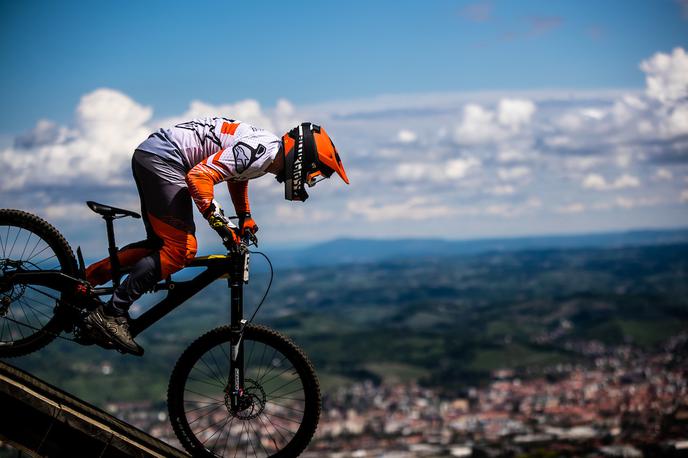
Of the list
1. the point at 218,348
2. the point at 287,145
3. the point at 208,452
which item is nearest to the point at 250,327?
the point at 218,348

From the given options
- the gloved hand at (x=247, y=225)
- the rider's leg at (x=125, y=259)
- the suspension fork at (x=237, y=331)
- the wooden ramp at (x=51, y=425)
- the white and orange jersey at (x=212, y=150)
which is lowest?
the wooden ramp at (x=51, y=425)

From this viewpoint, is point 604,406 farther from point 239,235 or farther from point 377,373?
point 239,235

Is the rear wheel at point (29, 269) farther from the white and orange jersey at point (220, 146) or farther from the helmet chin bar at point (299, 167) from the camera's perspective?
the helmet chin bar at point (299, 167)

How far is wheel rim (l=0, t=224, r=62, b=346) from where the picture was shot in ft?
23.7

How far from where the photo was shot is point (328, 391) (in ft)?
563

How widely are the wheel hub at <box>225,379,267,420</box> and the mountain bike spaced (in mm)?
11

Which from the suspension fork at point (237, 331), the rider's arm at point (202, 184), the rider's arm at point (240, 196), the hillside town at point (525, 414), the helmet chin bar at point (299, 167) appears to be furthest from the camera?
the hillside town at point (525, 414)

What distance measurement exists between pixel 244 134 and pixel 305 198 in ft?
3.03

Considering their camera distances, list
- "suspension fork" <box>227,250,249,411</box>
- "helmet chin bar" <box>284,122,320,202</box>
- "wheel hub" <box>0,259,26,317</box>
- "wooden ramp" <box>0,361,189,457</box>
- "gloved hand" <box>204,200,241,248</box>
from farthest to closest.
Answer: "wheel hub" <box>0,259,26,317</box> → "suspension fork" <box>227,250,249,411</box> → "helmet chin bar" <box>284,122,320,202</box> → "gloved hand" <box>204,200,241,248</box> → "wooden ramp" <box>0,361,189,457</box>

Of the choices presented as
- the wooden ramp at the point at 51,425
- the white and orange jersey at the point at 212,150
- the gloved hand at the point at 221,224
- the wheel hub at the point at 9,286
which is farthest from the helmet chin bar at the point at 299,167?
the wheel hub at the point at 9,286

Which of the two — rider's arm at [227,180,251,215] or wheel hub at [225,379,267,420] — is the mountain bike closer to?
wheel hub at [225,379,267,420]

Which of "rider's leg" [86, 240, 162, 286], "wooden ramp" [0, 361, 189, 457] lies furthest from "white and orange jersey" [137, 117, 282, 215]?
"wooden ramp" [0, 361, 189, 457]

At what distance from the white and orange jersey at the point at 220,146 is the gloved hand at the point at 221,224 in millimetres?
333

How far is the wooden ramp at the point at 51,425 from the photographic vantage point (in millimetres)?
6270
